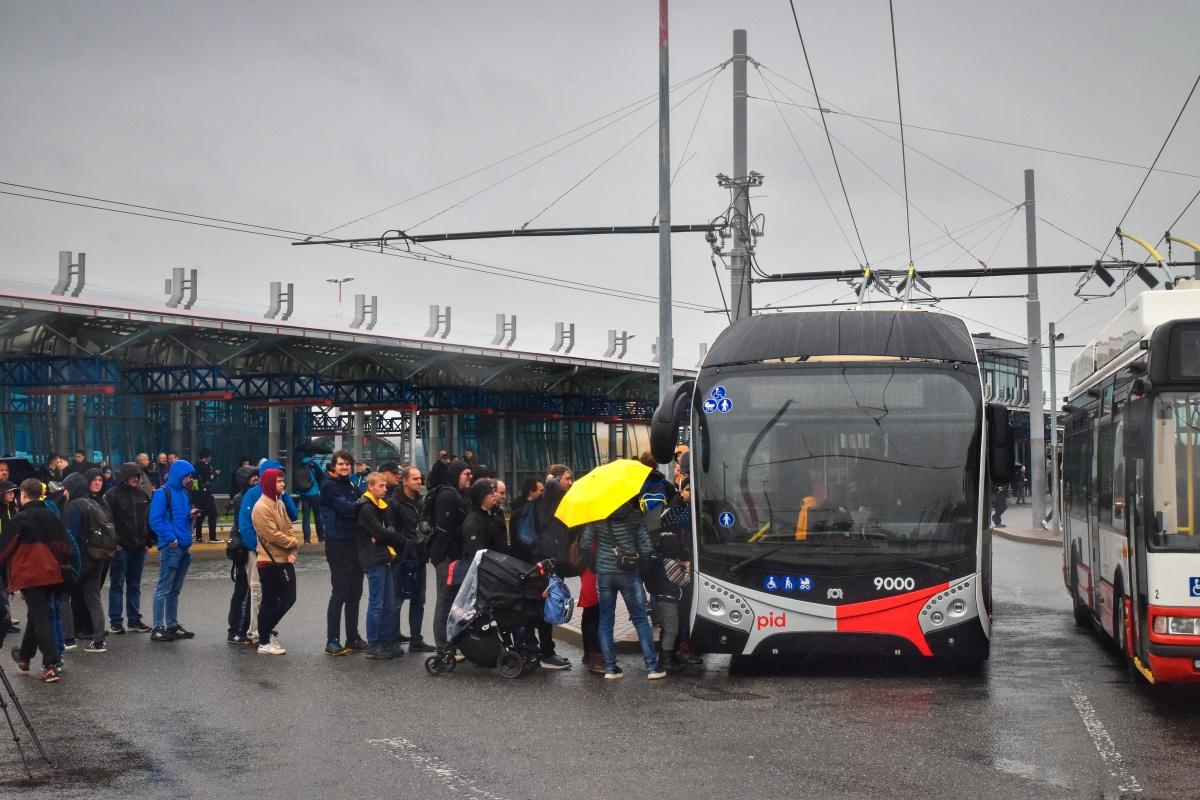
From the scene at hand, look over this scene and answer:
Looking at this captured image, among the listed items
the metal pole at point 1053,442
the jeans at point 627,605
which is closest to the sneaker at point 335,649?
the jeans at point 627,605

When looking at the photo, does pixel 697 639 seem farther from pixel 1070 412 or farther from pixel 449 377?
pixel 449 377

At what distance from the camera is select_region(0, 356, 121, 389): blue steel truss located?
110 ft

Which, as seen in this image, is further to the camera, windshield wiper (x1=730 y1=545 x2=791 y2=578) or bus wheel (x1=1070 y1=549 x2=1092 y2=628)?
bus wheel (x1=1070 y1=549 x2=1092 y2=628)

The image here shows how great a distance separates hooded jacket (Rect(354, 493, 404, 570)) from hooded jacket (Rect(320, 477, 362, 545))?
0.10m

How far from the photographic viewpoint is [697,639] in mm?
11648

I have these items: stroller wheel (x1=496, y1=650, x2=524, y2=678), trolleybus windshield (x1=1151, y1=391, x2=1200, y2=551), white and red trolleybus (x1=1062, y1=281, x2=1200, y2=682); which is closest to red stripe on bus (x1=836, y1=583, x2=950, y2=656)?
white and red trolleybus (x1=1062, y1=281, x2=1200, y2=682)

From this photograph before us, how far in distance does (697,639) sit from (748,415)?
178 cm

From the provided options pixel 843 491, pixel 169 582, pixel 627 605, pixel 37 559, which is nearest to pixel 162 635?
pixel 169 582

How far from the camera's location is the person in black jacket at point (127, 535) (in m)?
14.6

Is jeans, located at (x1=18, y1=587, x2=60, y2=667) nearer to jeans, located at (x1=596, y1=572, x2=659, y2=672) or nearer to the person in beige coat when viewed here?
the person in beige coat

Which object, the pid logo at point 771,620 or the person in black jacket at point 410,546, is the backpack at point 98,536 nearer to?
the person in black jacket at point 410,546

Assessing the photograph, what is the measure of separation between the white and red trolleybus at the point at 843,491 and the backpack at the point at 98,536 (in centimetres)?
529

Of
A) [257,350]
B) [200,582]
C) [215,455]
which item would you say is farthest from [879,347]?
[215,455]

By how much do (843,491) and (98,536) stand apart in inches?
261
